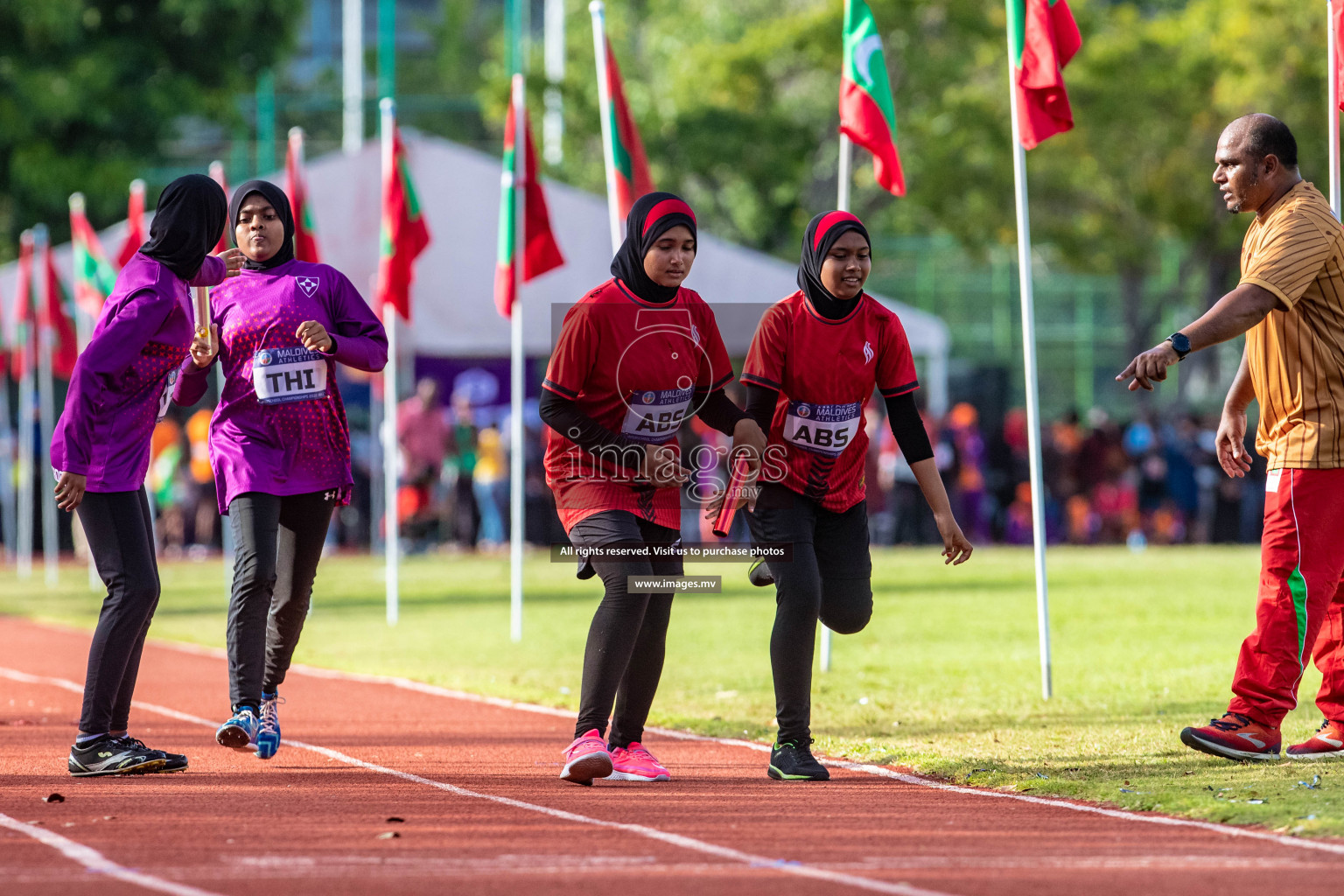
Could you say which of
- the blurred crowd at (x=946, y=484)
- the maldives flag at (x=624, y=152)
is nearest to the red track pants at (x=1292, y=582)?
the maldives flag at (x=624, y=152)

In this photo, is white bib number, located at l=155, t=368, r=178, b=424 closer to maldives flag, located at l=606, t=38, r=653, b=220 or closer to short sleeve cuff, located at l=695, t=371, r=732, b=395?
short sleeve cuff, located at l=695, t=371, r=732, b=395

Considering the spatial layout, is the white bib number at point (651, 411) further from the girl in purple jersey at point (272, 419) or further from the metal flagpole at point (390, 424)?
the metal flagpole at point (390, 424)

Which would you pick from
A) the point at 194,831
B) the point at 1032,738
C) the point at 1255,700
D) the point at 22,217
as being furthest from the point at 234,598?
the point at 22,217

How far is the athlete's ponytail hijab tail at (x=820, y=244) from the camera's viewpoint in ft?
23.6

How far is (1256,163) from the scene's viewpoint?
24.1 ft

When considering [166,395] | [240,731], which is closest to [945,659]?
[240,731]

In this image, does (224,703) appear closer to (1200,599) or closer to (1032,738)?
(1032,738)

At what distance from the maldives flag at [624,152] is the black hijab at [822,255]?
530 centimetres

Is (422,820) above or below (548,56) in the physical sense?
below

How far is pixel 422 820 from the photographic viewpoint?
6242mm

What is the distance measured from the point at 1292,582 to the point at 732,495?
227 centimetres

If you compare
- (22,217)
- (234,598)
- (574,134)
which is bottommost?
(234,598)

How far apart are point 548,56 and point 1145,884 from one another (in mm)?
47181

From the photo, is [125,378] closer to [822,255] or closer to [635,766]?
[635,766]
